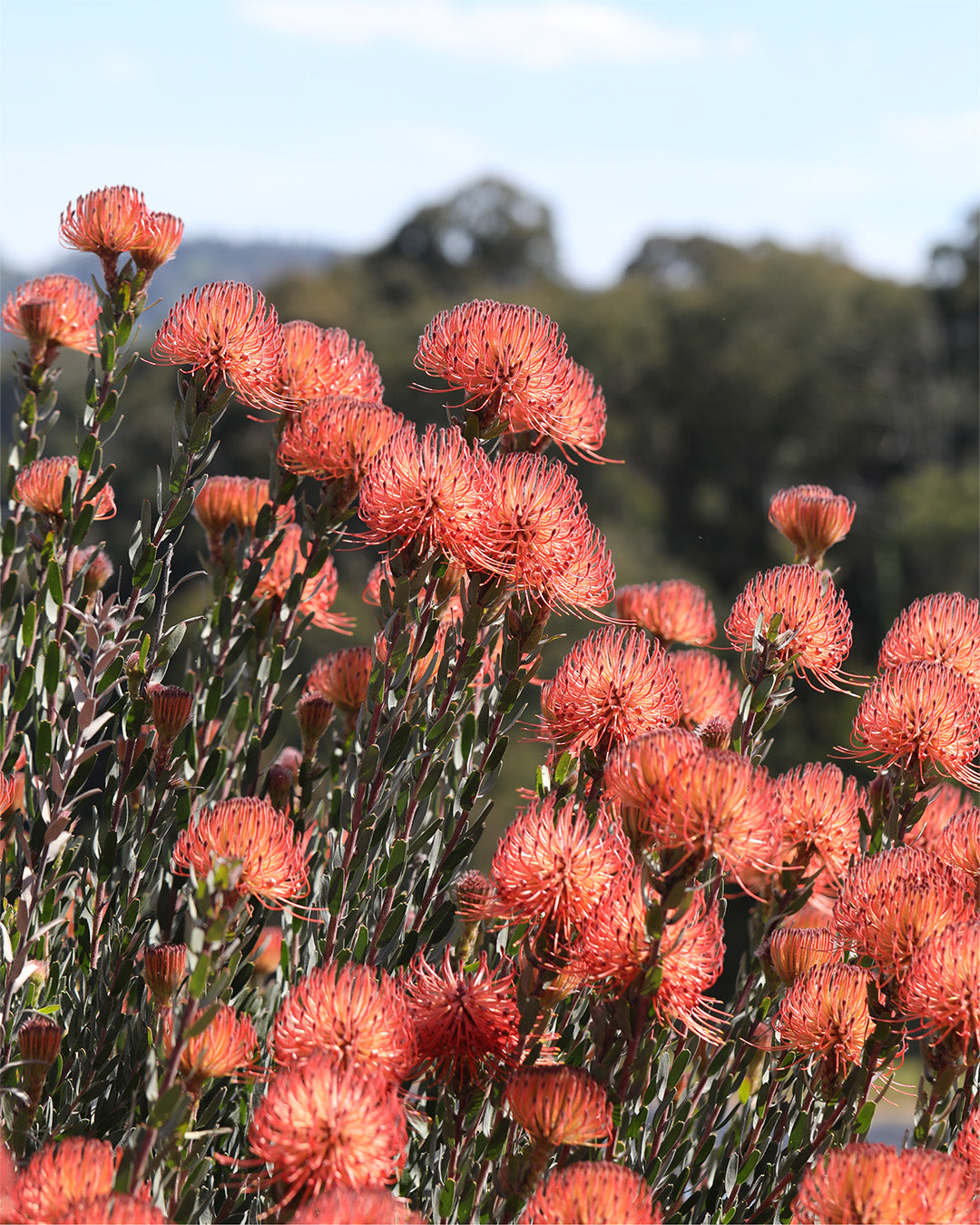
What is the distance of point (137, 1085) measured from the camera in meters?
1.55

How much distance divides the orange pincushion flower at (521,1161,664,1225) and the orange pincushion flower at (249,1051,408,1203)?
14cm

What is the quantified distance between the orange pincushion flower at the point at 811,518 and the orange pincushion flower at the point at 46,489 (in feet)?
3.63

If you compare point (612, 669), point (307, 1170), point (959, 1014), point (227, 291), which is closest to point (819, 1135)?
point (959, 1014)

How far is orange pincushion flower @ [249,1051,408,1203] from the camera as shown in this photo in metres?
1.04

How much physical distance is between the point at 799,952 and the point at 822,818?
223 mm

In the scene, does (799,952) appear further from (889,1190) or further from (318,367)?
(318,367)

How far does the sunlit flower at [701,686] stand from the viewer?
1.90 m

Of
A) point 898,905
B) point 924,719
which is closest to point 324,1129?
point 898,905

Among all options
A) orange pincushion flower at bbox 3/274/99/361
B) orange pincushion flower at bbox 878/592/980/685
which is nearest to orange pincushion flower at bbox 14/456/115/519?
orange pincushion flower at bbox 3/274/99/361

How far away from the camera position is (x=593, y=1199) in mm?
990

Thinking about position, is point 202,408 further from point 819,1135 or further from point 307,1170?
point 819,1135

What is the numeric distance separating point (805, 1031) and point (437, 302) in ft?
121

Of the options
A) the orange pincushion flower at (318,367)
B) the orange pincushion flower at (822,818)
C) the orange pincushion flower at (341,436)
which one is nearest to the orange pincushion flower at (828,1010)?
the orange pincushion flower at (822,818)

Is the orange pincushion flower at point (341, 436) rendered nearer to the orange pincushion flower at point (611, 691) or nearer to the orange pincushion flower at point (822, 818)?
the orange pincushion flower at point (611, 691)
